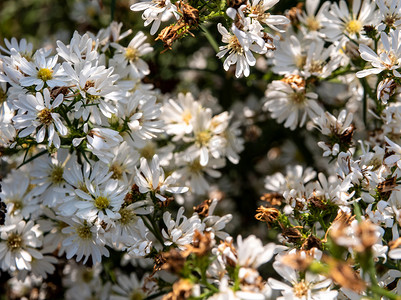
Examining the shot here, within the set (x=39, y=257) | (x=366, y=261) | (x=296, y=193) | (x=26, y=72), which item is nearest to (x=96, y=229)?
(x=39, y=257)

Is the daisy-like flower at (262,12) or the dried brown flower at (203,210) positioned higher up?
the daisy-like flower at (262,12)

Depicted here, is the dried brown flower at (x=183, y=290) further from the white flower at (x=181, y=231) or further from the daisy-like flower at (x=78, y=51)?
the daisy-like flower at (x=78, y=51)

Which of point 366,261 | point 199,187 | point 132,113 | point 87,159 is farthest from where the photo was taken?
point 199,187

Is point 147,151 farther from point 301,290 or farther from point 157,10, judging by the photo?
point 301,290

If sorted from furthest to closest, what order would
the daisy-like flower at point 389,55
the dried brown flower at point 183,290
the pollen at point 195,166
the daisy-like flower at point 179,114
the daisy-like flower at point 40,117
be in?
the pollen at point 195,166
the daisy-like flower at point 179,114
the daisy-like flower at point 389,55
the daisy-like flower at point 40,117
the dried brown flower at point 183,290

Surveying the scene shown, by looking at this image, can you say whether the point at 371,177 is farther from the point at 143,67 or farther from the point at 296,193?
the point at 143,67

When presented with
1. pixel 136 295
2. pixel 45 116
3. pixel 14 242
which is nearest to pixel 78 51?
pixel 45 116

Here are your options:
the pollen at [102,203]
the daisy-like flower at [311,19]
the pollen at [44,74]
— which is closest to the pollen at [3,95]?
the pollen at [44,74]
